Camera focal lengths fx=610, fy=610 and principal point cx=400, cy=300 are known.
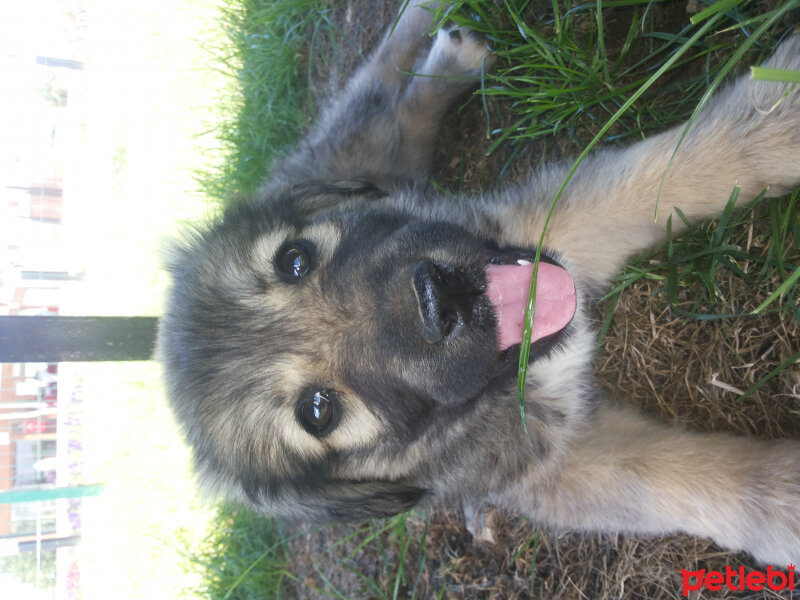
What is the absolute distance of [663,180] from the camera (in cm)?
140

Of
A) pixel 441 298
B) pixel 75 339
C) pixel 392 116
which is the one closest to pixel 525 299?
pixel 441 298

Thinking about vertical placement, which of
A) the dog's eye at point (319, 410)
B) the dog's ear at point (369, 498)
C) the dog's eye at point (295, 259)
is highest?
the dog's eye at point (295, 259)

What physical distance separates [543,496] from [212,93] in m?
3.39

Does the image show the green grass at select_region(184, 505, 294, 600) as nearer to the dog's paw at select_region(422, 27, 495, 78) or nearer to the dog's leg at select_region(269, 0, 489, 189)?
the dog's leg at select_region(269, 0, 489, 189)

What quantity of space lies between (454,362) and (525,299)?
0.30 meters

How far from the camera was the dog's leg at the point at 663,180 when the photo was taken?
143 centimetres

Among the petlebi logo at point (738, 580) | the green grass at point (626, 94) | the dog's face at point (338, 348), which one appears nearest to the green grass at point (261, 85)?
the green grass at point (626, 94)

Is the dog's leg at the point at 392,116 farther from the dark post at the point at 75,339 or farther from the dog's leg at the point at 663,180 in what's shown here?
the dark post at the point at 75,339

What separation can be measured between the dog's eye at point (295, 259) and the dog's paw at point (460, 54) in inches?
39.3

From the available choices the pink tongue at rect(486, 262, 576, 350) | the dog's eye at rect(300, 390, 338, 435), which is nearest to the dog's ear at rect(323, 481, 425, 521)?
the dog's eye at rect(300, 390, 338, 435)

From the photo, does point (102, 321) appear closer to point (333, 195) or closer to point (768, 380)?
point (333, 195)

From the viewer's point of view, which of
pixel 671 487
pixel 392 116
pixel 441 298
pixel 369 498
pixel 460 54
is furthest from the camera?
pixel 392 116

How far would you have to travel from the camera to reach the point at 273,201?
1.99 metres

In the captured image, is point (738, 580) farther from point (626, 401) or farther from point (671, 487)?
point (626, 401)
